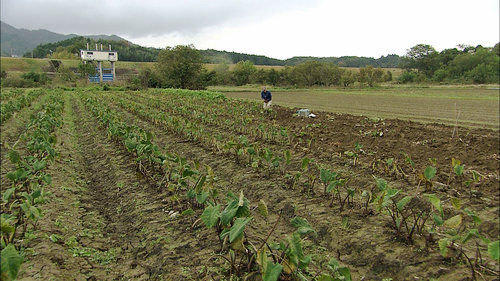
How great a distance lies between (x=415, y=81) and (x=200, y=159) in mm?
61181

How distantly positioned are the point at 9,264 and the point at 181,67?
44678 mm

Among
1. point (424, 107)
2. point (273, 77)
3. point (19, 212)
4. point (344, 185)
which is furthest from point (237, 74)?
point (19, 212)

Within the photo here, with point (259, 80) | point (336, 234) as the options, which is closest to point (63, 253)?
point (336, 234)

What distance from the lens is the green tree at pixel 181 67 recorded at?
44.4 meters

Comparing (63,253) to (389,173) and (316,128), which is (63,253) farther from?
(316,128)

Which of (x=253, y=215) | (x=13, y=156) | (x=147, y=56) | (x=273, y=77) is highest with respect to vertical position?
Answer: (x=147, y=56)

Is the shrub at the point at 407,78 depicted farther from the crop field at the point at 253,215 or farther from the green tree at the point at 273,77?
the crop field at the point at 253,215

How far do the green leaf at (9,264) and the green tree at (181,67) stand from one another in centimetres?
4452

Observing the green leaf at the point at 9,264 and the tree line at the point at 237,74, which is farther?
the tree line at the point at 237,74

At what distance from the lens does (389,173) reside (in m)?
5.55

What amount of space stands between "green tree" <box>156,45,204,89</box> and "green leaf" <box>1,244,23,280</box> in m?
44.5

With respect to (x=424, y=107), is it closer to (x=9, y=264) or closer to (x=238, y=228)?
(x=238, y=228)

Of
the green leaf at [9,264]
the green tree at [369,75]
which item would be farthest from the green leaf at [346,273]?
the green tree at [369,75]

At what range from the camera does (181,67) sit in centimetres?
4412
